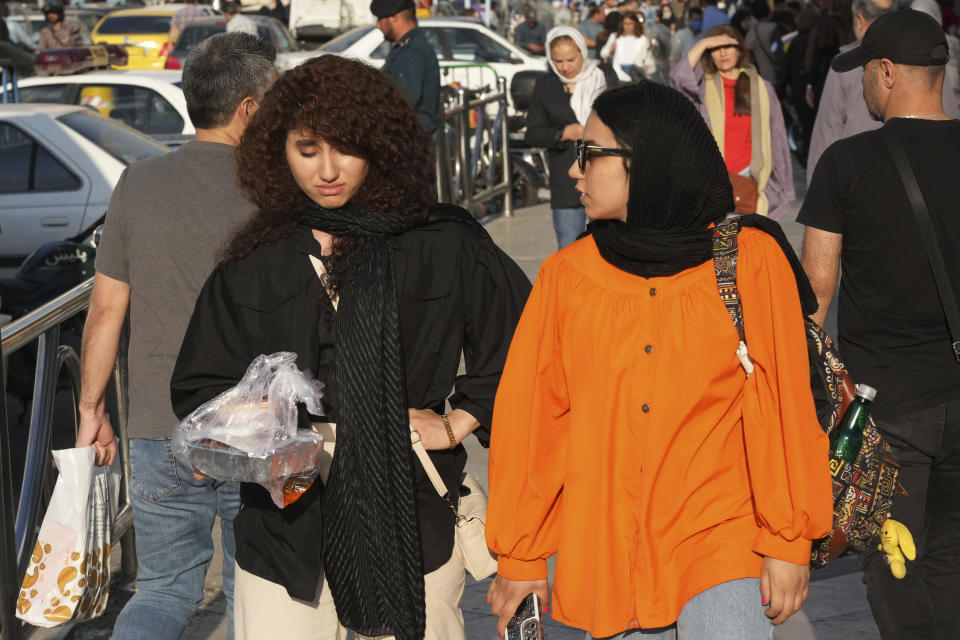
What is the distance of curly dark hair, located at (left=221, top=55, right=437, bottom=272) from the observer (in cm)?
277

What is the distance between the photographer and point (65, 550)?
342cm

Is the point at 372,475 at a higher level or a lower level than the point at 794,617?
higher

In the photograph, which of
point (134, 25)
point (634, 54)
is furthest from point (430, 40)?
point (134, 25)

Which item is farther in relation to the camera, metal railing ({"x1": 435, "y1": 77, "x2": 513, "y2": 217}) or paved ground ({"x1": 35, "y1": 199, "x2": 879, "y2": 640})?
metal railing ({"x1": 435, "y1": 77, "x2": 513, "y2": 217})

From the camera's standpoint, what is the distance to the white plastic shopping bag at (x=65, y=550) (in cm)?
340

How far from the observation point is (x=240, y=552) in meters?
2.80

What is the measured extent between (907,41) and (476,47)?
15.5 meters

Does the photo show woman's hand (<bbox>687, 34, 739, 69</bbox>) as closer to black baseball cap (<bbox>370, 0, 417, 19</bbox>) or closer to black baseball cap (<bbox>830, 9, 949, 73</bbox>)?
black baseball cap (<bbox>370, 0, 417, 19</bbox>)

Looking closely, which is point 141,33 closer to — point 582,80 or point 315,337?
point 582,80

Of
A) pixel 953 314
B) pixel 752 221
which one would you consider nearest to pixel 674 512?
pixel 752 221

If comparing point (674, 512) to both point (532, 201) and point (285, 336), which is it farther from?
point (532, 201)

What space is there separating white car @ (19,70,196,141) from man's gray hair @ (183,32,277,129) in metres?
8.33

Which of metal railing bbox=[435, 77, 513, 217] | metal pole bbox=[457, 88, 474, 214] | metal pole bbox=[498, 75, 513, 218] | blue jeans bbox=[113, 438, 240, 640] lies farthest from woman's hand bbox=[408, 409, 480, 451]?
metal pole bbox=[498, 75, 513, 218]

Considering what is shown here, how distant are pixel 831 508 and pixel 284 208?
51.6 inches
